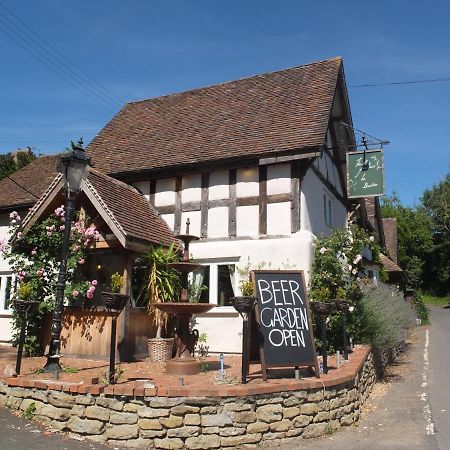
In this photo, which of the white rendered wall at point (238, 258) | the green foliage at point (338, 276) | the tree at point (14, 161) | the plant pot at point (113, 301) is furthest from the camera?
the tree at point (14, 161)

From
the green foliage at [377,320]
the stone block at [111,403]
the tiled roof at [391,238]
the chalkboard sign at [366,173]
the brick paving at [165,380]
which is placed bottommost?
the stone block at [111,403]

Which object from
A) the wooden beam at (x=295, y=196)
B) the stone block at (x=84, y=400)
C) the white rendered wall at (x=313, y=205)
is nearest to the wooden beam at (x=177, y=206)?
the wooden beam at (x=295, y=196)

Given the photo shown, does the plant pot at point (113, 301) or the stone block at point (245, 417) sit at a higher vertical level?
the plant pot at point (113, 301)

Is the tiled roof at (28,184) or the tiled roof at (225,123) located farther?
the tiled roof at (28,184)

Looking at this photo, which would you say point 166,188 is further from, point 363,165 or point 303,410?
point 303,410

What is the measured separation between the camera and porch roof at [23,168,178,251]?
9.20 metres

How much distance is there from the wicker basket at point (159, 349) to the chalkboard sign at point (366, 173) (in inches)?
257

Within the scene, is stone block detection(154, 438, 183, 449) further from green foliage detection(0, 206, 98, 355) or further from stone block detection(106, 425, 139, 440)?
green foliage detection(0, 206, 98, 355)

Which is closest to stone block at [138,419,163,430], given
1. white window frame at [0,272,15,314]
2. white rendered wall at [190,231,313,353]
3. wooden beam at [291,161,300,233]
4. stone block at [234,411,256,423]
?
stone block at [234,411,256,423]

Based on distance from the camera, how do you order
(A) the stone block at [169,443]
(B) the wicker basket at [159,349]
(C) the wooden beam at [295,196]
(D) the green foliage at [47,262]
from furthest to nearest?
(C) the wooden beam at [295,196], (D) the green foliage at [47,262], (B) the wicker basket at [159,349], (A) the stone block at [169,443]

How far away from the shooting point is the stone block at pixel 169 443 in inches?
219

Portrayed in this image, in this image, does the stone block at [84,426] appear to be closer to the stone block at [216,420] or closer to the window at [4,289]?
the stone block at [216,420]

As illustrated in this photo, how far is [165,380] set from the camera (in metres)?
6.75

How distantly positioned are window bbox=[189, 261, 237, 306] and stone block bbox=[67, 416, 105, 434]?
16.9 feet
